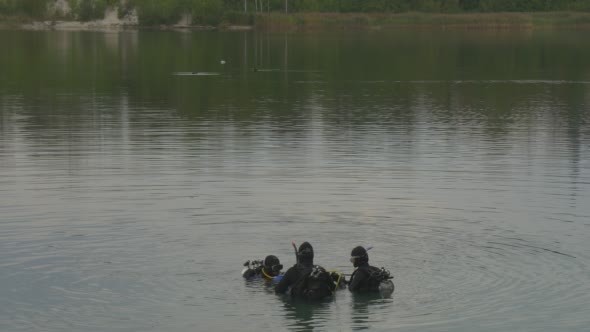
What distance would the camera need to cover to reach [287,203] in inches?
1266

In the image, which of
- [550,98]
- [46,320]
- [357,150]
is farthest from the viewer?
[550,98]

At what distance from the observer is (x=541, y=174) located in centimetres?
3722

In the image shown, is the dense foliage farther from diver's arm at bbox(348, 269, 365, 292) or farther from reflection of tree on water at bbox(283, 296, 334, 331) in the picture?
reflection of tree on water at bbox(283, 296, 334, 331)

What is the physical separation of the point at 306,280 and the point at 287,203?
365 inches

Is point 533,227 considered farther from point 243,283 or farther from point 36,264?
point 36,264

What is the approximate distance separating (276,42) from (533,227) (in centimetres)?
10690

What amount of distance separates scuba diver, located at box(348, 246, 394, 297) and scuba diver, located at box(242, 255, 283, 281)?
1561 mm

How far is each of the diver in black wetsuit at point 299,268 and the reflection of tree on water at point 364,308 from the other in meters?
1.10

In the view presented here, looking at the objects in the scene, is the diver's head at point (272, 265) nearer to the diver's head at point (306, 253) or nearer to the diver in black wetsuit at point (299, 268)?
the diver in black wetsuit at point (299, 268)

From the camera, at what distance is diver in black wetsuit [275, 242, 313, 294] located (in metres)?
23.2

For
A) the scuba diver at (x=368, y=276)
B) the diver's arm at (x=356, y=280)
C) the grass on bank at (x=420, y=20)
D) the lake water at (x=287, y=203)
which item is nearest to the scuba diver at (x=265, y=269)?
the lake water at (x=287, y=203)

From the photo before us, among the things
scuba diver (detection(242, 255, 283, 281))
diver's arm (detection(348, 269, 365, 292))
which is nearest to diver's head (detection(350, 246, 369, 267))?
diver's arm (detection(348, 269, 365, 292))

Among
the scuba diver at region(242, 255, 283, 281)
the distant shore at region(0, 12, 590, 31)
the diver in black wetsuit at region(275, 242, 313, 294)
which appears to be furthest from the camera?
the distant shore at region(0, 12, 590, 31)

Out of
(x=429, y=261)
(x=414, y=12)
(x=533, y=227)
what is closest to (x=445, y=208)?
(x=533, y=227)
